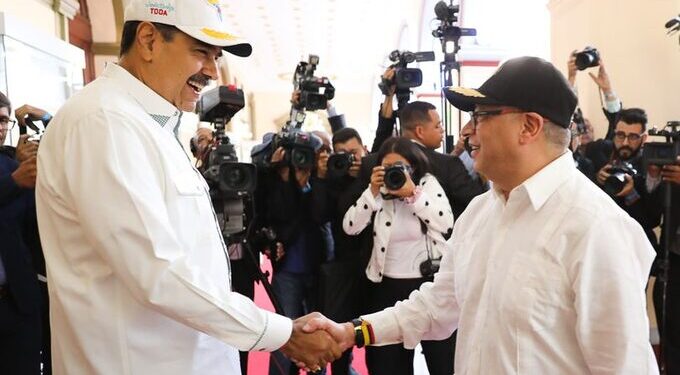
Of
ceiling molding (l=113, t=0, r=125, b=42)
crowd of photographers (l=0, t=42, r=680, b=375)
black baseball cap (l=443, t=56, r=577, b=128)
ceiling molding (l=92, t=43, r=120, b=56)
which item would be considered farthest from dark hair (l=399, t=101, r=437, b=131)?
ceiling molding (l=92, t=43, r=120, b=56)

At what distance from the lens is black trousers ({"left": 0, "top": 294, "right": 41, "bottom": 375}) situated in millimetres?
2133

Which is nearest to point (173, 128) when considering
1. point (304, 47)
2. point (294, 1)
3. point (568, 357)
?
point (568, 357)

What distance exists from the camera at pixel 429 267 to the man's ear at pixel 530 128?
124 cm

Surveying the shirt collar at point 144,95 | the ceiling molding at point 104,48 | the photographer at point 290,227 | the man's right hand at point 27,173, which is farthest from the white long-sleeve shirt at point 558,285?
the ceiling molding at point 104,48

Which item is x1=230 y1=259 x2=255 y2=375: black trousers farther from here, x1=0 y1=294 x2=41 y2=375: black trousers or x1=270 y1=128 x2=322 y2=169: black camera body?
x1=0 y1=294 x2=41 y2=375: black trousers

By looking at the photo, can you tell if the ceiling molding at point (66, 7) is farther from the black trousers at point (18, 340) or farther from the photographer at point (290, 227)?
the black trousers at point (18, 340)

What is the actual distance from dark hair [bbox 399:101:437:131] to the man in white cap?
1591 mm

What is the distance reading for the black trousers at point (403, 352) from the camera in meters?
2.47

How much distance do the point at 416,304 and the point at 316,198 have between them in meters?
1.36

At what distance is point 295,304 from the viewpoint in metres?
3.04

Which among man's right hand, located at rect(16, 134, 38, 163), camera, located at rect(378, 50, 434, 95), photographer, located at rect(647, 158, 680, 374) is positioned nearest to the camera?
man's right hand, located at rect(16, 134, 38, 163)

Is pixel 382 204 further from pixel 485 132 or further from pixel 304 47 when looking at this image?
pixel 304 47

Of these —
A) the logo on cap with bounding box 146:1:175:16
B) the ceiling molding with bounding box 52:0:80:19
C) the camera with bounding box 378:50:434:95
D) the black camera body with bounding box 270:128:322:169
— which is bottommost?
the black camera body with bounding box 270:128:322:169

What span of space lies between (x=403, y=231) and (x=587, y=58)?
170 centimetres
